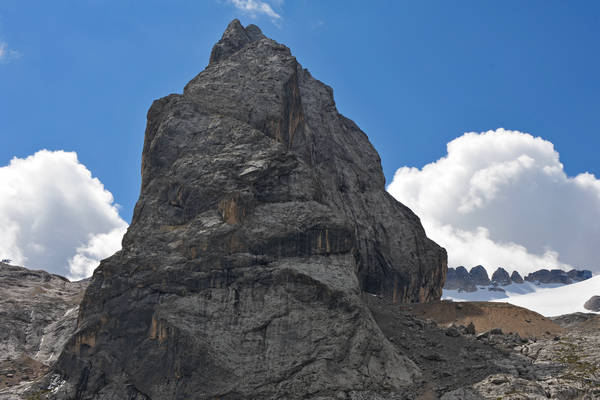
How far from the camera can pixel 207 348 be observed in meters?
55.3

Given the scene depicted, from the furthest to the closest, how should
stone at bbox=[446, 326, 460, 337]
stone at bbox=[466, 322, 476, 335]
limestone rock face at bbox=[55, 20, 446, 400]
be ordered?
stone at bbox=[466, 322, 476, 335] < stone at bbox=[446, 326, 460, 337] < limestone rock face at bbox=[55, 20, 446, 400]

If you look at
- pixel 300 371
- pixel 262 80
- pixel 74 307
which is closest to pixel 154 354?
pixel 300 371

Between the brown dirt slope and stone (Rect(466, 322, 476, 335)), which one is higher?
the brown dirt slope

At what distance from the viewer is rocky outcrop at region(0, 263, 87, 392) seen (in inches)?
2832

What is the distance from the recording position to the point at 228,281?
2359 inches

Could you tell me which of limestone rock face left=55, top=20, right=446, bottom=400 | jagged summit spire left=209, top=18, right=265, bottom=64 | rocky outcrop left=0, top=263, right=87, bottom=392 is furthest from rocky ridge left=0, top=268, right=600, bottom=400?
jagged summit spire left=209, top=18, right=265, bottom=64

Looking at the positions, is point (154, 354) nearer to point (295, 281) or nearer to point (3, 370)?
point (295, 281)

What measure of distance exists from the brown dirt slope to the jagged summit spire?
5576 cm

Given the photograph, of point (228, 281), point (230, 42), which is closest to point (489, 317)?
point (228, 281)

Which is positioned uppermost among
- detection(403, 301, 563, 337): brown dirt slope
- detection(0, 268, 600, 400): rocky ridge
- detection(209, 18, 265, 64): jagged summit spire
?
detection(209, 18, 265, 64): jagged summit spire

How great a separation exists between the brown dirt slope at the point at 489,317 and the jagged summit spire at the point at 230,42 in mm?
55759

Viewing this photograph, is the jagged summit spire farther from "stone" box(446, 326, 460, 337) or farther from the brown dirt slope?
"stone" box(446, 326, 460, 337)

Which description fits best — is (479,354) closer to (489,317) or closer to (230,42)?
(489,317)

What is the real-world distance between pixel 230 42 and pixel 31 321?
59.4 metres
